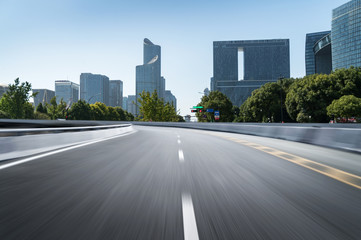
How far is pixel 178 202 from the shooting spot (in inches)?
152

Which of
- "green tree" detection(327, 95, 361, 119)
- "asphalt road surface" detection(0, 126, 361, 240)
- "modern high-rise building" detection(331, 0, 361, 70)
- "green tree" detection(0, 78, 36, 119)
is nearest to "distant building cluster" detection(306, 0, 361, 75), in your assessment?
"modern high-rise building" detection(331, 0, 361, 70)

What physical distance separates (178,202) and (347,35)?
17696 cm

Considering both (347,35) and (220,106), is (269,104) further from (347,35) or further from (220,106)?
(347,35)

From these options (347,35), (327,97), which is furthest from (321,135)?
(347,35)

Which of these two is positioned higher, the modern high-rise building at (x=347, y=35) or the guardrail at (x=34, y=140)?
the modern high-rise building at (x=347, y=35)

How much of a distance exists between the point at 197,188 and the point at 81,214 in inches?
77.5

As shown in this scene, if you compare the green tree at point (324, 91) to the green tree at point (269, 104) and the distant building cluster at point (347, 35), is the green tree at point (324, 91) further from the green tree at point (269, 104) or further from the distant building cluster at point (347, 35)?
the distant building cluster at point (347, 35)

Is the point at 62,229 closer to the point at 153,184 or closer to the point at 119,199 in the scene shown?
the point at 119,199

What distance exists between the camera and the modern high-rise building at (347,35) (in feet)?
472

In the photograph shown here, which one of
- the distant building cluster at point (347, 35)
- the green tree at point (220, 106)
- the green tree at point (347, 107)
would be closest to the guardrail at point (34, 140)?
the green tree at point (347, 107)

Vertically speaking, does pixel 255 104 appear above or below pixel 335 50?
below

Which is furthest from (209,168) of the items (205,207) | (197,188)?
(205,207)

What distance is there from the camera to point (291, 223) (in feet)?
10.1

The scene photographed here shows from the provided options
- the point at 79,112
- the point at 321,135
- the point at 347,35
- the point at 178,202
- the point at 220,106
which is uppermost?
the point at 347,35
